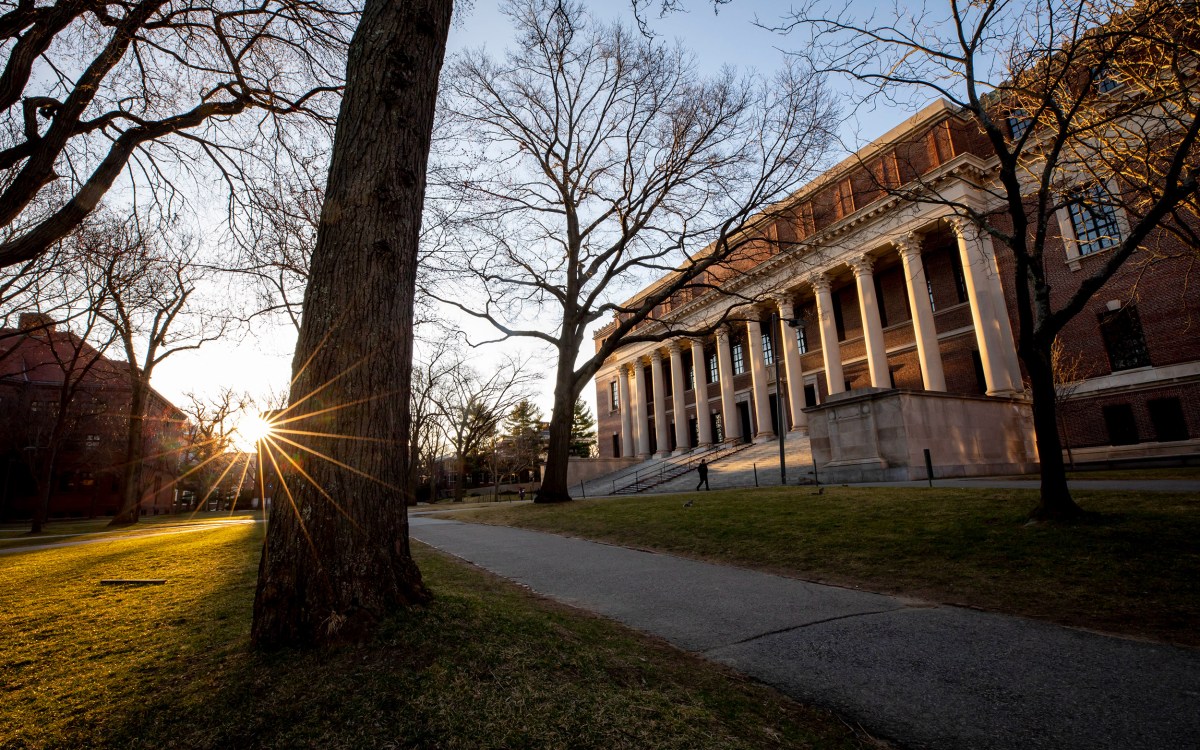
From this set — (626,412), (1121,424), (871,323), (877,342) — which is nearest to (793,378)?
(877,342)

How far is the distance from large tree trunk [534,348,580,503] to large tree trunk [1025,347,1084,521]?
13.0 m

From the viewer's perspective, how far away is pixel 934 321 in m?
30.5

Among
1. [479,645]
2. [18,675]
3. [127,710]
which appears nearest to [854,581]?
[479,645]

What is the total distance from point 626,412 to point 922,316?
2840 centimetres

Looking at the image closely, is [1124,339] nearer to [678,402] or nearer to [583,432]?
[678,402]

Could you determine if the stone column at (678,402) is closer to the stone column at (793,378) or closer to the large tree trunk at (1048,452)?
the stone column at (793,378)

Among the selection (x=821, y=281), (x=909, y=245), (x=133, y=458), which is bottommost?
(x=133, y=458)

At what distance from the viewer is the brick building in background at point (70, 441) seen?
38875 mm

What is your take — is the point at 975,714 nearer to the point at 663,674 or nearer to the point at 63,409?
the point at 663,674

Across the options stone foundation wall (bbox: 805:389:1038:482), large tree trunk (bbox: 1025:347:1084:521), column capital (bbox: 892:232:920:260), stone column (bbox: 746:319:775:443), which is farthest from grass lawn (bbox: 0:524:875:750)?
stone column (bbox: 746:319:775:443)

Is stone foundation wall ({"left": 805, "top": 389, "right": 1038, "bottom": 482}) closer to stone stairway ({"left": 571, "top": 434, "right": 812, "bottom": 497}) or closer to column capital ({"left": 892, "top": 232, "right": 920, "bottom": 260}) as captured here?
stone stairway ({"left": 571, "top": 434, "right": 812, "bottom": 497})

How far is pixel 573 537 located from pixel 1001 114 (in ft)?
36.5

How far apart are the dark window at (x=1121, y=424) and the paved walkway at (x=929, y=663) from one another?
27.8 meters

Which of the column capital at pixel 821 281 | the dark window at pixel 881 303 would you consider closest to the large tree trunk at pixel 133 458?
the column capital at pixel 821 281
